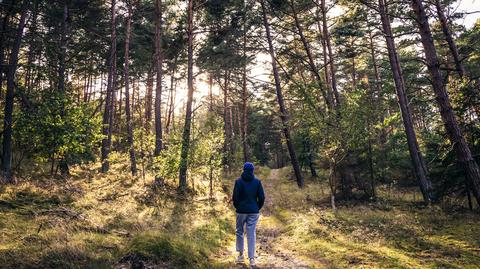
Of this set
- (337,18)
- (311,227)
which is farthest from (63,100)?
(337,18)

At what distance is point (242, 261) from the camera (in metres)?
6.73

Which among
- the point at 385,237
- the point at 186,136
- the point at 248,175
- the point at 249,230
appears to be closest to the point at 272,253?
the point at 249,230

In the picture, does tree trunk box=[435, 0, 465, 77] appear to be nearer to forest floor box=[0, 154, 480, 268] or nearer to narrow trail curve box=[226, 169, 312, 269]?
forest floor box=[0, 154, 480, 268]

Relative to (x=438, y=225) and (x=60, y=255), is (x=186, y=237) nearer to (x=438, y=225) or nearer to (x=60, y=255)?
(x=60, y=255)

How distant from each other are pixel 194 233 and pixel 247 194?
3293mm

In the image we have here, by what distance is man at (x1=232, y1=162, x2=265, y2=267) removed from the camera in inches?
258

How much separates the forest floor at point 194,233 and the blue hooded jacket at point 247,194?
1307 mm

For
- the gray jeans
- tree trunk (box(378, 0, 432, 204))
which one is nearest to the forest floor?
the gray jeans

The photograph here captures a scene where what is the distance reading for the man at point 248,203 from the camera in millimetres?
6562

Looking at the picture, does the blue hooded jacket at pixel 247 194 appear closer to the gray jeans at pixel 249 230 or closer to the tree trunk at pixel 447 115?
the gray jeans at pixel 249 230

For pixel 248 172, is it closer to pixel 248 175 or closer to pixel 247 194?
pixel 248 175

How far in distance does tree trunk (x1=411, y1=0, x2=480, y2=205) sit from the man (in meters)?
4.62

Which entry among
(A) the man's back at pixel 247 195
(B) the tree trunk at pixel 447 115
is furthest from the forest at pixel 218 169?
(A) the man's back at pixel 247 195

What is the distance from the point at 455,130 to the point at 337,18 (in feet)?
40.7
